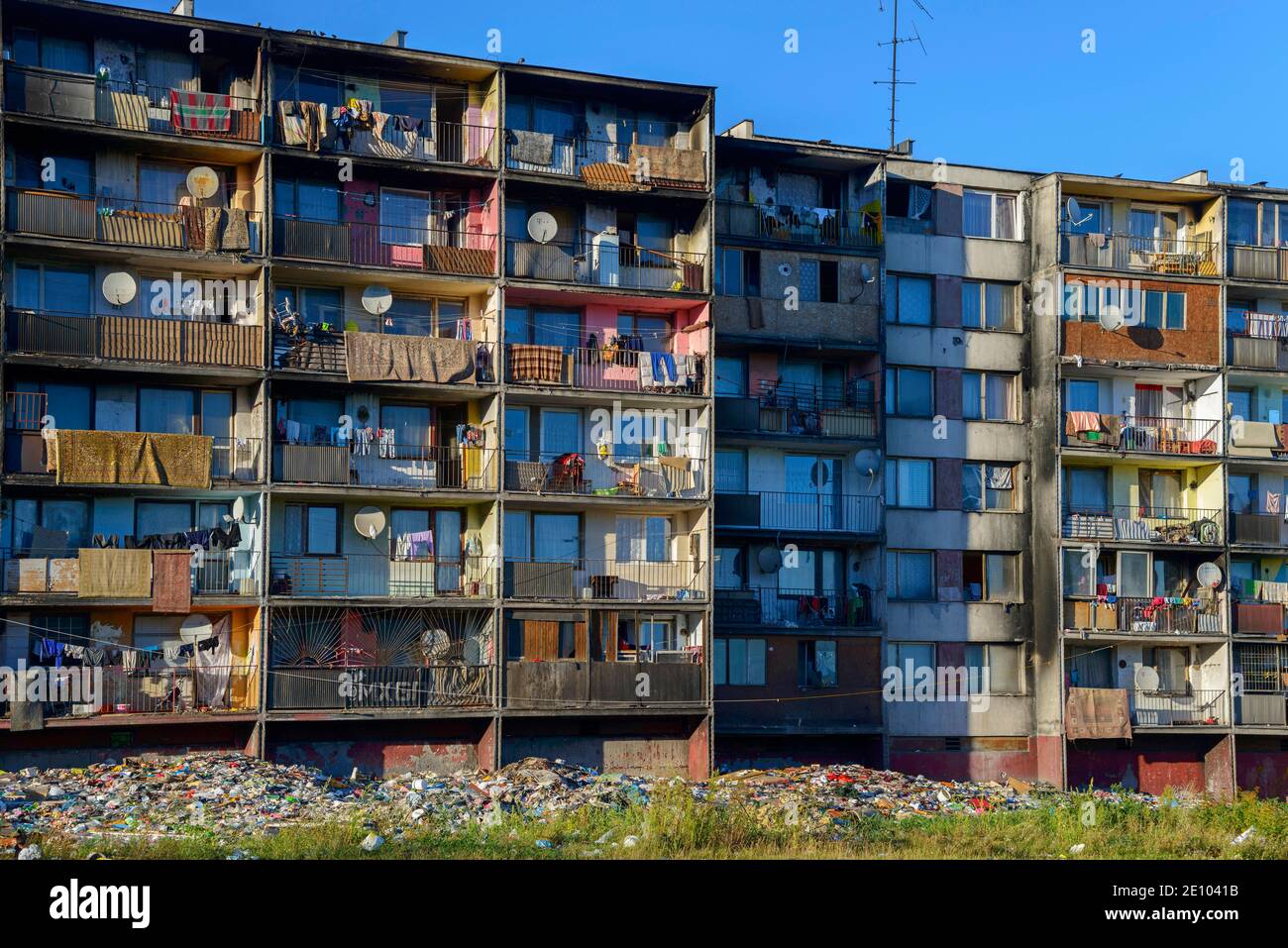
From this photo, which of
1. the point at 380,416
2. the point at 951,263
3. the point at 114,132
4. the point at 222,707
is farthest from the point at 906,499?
the point at 114,132

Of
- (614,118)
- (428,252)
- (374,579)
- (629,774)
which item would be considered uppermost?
(614,118)

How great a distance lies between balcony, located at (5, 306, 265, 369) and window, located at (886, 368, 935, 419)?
63.9 ft

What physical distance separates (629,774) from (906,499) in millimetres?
13012

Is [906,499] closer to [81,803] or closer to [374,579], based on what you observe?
[374,579]

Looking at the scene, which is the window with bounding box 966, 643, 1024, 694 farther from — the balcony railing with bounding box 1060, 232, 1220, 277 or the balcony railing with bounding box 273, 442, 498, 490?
the balcony railing with bounding box 273, 442, 498, 490

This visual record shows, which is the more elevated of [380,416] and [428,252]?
[428,252]

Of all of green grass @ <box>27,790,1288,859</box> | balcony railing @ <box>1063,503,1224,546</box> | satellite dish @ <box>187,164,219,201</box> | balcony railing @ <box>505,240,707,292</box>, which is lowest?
green grass @ <box>27,790,1288,859</box>

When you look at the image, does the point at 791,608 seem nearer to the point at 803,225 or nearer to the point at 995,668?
the point at 995,668

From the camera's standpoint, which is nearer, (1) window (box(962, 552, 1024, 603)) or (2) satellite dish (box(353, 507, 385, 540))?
(2) satellite dish (box(353, 507, 385, 540))

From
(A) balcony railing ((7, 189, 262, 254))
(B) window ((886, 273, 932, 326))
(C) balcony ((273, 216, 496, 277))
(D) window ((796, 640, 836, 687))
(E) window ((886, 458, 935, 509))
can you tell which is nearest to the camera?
(A) balcony railing ((7, 189, 262, 254))

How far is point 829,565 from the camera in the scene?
171 feet

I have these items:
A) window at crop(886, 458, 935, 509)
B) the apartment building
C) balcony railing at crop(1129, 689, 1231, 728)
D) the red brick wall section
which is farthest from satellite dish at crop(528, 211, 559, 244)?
balcony railing at crop(1129, 689, 1231, 728)

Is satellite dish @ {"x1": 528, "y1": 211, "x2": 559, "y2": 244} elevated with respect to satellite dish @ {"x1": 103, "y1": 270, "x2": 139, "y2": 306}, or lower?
elevated

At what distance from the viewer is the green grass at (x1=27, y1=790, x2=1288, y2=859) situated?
1268 inches
